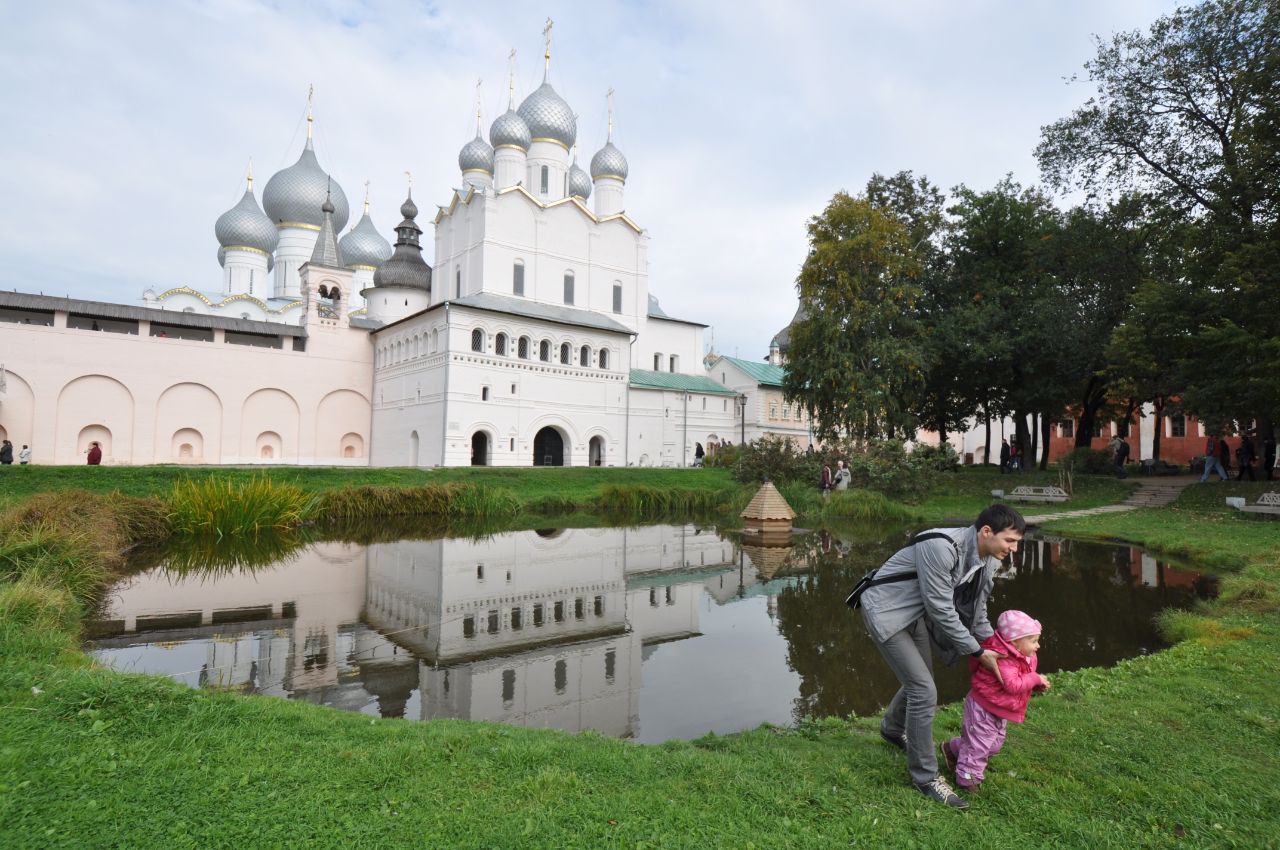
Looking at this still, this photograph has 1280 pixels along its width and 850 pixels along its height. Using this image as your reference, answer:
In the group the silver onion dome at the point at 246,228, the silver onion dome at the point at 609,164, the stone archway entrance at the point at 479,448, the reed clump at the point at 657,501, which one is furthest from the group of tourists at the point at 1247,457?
the silver onion dome at the point at 246,228

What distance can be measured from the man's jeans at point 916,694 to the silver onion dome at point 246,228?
46.8 metres

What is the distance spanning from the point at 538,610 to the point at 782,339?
47.5m

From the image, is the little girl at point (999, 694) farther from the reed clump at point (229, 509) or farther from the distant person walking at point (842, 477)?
the distant person walking at point (842, 477)

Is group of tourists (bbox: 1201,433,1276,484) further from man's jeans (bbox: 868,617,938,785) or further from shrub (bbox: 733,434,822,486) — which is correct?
man's jeans (bbox: 868,617,938,785)

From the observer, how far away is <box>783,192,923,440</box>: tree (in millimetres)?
23547

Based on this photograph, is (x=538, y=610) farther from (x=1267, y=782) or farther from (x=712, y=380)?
(x=712, y=380)

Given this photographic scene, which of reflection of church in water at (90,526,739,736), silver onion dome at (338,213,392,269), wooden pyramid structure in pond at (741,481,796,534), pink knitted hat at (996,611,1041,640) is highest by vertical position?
silver onion dome at (338,213,392,269)

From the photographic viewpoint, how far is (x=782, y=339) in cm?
5378

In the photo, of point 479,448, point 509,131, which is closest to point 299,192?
point 509,131

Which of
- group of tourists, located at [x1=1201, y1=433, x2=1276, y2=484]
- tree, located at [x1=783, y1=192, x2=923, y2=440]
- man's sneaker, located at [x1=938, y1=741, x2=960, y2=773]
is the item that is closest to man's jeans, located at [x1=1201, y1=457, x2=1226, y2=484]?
group of tourists, located at [x1=1201, y1=433, x2=1276, y2=484]

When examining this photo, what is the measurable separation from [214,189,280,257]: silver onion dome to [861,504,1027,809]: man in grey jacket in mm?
46703

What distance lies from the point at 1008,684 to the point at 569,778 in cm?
209

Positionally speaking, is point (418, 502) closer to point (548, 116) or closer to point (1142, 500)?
point (1142, 500)

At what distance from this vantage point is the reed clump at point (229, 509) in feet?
43.9
